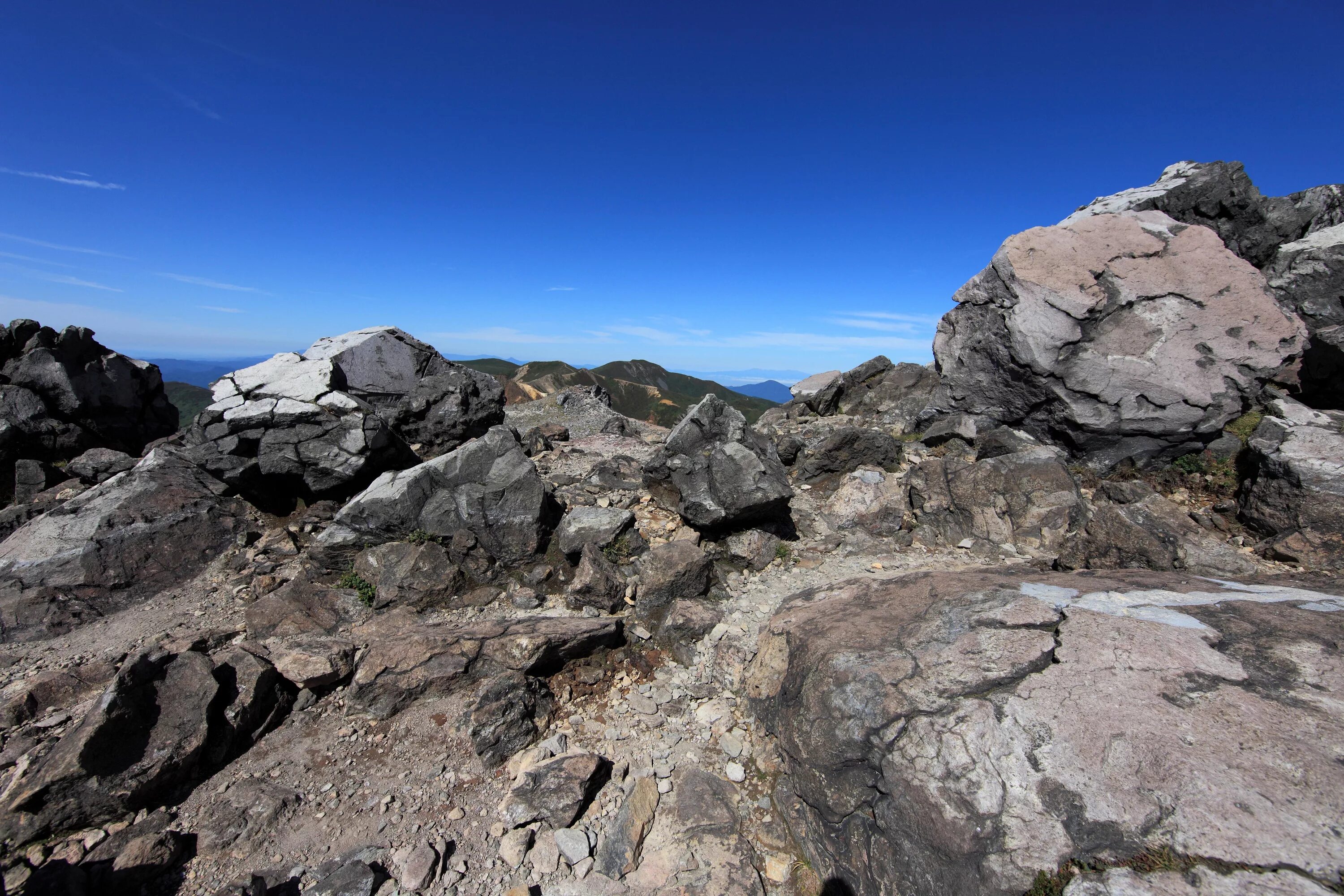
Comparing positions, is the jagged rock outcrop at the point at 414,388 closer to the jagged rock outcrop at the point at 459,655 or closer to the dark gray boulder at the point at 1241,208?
the jagged rock outcrop at the point at 459,655

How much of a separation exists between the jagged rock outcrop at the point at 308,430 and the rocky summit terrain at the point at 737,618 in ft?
0.22

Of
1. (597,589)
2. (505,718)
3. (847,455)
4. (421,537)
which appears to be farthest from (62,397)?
(847,455)

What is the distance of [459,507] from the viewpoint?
9.16 m

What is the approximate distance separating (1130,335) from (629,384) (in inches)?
4055

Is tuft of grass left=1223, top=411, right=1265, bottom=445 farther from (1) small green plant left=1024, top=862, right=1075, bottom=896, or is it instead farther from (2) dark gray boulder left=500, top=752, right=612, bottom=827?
(2) dark gray boulder left=500, top=752, right=612, bottom=827

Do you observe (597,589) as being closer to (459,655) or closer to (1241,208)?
(459,655)

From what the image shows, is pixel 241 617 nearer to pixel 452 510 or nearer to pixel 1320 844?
pixel 452 510

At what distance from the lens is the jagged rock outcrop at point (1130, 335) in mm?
10586

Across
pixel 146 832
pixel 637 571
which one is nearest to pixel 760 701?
pixel 637 571

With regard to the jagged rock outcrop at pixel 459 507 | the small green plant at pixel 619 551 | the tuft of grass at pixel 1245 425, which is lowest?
the small green plant at pixel 619 551

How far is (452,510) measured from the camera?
9.09m

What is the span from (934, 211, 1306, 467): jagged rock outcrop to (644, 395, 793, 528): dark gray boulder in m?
6.31

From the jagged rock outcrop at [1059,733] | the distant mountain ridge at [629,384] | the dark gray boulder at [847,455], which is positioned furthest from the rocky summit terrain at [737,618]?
the distant mountain ridge at [629,384]

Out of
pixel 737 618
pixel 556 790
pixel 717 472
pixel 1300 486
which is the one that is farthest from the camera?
pixel 717 472
